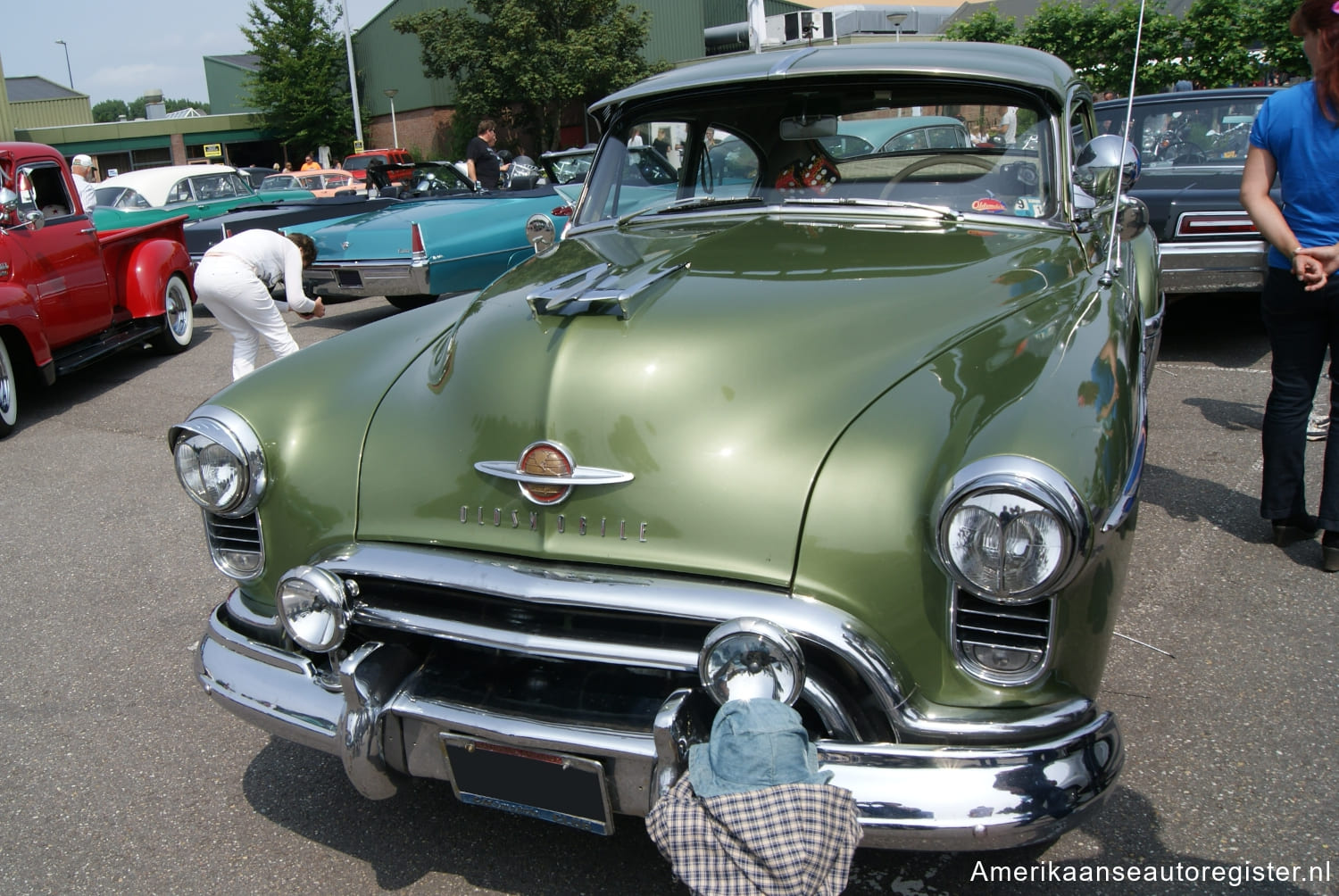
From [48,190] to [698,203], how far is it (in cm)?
649

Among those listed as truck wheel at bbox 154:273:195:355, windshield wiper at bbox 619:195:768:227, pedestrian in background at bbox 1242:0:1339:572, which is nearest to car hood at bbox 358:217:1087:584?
windshield wiper at bbox 619:195:768:227

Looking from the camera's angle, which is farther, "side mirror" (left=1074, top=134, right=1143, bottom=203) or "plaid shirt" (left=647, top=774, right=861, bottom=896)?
"side mirror" (left=1074, top=134, right=1143, bottom=203)

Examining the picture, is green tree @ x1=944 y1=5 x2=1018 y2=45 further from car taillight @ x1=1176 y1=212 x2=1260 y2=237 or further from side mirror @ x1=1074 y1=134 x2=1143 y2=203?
side mirror @ x1=1074 y1=134 x2=1143 y2=203

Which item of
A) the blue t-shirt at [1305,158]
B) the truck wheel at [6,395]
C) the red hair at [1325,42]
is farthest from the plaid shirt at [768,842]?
the truck wheel at [6,395]

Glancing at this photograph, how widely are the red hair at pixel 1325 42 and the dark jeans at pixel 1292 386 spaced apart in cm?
56

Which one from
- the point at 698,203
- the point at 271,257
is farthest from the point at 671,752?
the point at 271,257

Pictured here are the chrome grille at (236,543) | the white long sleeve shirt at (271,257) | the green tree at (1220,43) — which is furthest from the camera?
the green tree at (1220,43)

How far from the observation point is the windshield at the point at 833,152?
308 cm

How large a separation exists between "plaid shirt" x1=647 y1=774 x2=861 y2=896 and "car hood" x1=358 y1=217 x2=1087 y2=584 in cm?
40

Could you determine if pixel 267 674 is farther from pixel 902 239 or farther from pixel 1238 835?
pixel 1238 835

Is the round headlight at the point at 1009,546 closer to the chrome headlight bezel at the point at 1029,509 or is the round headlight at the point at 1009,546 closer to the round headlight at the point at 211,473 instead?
the chrome headlight bezel at the point at 1029,509

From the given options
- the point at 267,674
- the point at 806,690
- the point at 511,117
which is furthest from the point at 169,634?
the point at 511,117

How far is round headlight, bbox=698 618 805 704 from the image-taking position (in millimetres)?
1761

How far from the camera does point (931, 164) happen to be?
3.21m
